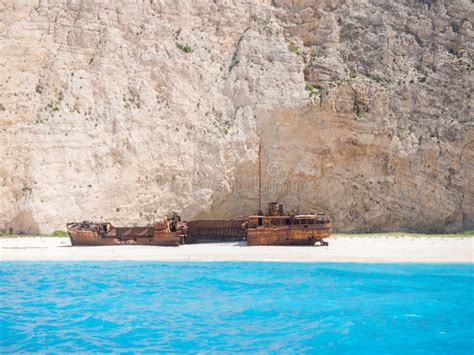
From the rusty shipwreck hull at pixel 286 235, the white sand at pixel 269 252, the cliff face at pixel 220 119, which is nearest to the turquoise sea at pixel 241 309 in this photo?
the white sand at pixel 269 252

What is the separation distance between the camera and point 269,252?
23.2 metres

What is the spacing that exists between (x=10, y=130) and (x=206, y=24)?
1516 centimetres

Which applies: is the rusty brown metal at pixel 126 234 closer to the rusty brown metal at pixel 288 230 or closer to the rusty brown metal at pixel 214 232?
the rusty brown metal at pixel 214 232

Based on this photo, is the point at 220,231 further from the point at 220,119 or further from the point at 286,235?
the point at 220,119

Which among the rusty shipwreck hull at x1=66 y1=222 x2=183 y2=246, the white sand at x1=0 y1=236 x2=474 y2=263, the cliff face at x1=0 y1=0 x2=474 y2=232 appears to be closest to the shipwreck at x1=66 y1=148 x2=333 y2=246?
the rusty shipwreck hull at x1=66 y1=222 x2=183 y2=246

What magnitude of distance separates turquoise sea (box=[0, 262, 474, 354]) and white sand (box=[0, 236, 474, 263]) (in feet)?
4.62

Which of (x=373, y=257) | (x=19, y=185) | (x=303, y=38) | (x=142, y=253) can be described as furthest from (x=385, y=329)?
(x=303, y=38)

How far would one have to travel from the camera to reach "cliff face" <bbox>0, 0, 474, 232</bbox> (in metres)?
31.0

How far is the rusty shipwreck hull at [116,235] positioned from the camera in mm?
26031

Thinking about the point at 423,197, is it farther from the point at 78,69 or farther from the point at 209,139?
the point at 78,69

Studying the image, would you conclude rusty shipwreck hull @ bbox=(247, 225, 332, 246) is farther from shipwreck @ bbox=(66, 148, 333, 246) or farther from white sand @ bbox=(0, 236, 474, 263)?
white sand @ bbox=(0, 236, 474, 263)

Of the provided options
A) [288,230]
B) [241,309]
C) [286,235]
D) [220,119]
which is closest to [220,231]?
[286,235]

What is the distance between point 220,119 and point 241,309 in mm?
21908

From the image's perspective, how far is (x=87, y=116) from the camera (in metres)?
32.3
